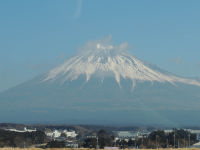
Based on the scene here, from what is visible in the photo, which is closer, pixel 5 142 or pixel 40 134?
pixel 5 142

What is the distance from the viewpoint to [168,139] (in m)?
103

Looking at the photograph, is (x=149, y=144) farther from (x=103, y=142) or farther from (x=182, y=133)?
(x=182, y=133)

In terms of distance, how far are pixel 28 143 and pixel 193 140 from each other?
2974 centimetres

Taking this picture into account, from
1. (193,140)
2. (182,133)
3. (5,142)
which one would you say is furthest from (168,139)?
(5,142)

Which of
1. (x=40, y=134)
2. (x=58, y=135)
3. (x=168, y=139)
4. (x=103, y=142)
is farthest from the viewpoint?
(x=58, y=135)

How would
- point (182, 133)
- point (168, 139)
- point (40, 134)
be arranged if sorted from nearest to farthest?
point (168, 139)
point (40, 134)
point (182, 133)

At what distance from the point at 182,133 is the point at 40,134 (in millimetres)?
29395

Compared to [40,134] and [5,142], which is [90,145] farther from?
[40,134]

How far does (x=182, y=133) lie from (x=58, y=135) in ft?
129

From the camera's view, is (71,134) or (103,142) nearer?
(103,142)

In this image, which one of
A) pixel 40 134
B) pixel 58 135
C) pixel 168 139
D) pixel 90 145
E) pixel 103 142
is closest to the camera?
pixel 90 145

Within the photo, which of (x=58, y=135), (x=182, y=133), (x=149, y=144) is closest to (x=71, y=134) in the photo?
(x=58, y=135)

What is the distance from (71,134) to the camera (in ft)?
517

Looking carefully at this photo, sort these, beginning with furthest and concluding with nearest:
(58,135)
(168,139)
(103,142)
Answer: (58,135)
(168,139)
(103,142)
